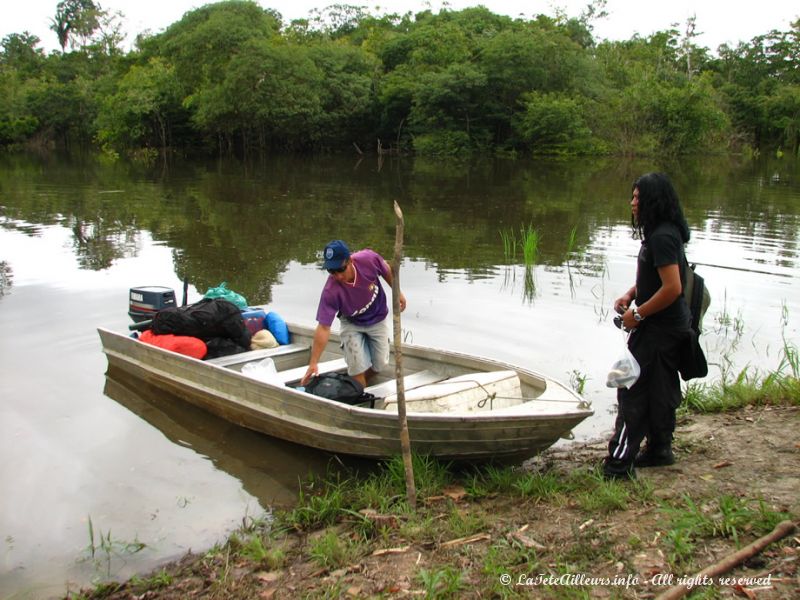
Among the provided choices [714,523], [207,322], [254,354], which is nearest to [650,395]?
[714,523]

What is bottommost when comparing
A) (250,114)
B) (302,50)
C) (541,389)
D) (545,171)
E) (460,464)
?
(460,464)

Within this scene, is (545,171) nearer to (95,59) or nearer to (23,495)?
(23,495)

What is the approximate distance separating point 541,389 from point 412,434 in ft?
3.61

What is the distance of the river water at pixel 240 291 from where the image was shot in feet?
16.1

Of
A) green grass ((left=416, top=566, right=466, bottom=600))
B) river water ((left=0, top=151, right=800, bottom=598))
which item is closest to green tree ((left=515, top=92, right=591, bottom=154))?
river water ((left=0, top=151, right=800, bottom=598))

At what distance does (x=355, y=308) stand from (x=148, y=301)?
3.23m

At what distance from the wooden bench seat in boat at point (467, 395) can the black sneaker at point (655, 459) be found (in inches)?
36.3

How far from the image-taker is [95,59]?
69875 millimetres

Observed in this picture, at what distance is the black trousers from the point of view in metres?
4.10

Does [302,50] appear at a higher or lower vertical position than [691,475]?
higher

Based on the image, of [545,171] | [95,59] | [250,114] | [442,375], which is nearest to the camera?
[442,375]

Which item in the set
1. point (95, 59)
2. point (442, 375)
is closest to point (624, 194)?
point (442, 375)

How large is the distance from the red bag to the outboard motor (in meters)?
0.96

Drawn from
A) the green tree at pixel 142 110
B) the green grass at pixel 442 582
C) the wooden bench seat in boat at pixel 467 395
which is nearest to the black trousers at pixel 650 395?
the wooden bench seat in boat at pixel 467 395
